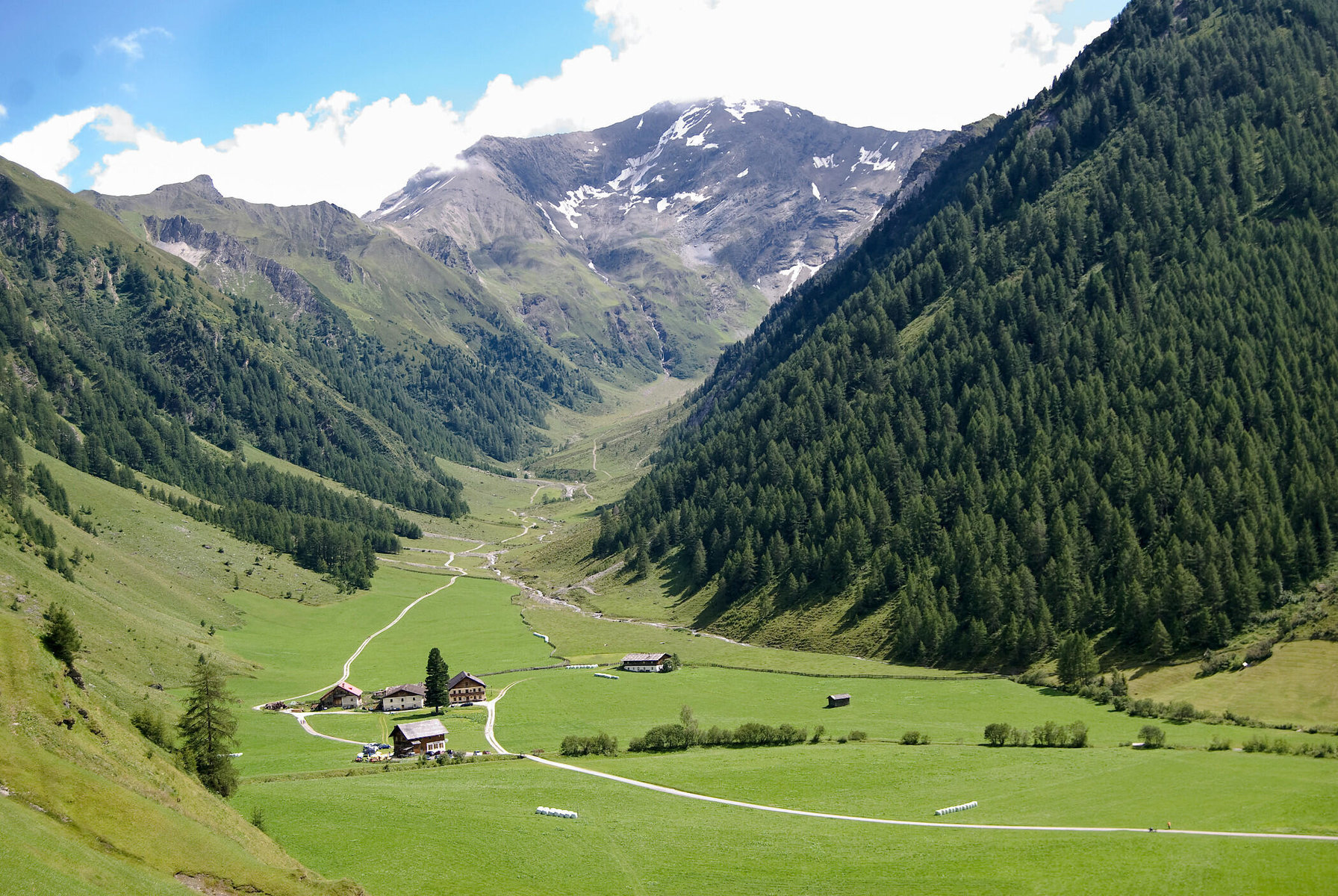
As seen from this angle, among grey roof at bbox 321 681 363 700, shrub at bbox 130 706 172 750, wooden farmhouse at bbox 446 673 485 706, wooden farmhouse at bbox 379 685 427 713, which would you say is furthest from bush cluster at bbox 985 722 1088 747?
grey roof at bbox 321 681 363 700

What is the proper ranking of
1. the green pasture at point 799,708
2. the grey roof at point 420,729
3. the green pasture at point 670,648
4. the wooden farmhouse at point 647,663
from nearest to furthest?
the grey roof at point 420,729 → the green pasture at point 799,708 → the green pasture at point 670,648 → the wooden farmhouse at point 647,663

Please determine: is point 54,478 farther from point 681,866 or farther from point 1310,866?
point 1310,866

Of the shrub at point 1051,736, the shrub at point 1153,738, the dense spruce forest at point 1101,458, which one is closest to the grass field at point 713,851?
the shrub at point 1153,738

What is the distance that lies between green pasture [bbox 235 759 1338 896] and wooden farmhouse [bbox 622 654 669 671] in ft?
205

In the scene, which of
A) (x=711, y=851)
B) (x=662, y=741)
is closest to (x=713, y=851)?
(x=711, y=851)

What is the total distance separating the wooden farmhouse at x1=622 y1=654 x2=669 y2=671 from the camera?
128 meters

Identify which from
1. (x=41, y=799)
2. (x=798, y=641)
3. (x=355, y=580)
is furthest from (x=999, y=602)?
(x=355, y=580)

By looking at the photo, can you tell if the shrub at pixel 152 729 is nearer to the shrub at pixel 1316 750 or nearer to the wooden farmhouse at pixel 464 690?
the wooden farmhouse at pixel 464 690

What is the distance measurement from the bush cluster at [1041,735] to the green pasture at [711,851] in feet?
52.8

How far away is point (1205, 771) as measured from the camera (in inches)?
2462

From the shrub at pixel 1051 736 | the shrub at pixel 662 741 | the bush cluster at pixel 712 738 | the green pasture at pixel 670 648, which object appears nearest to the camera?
the shrub at pixel 1051 736

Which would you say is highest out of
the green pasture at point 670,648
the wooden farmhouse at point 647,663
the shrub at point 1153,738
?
the shrub at point 1153,738

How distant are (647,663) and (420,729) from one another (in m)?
47.9

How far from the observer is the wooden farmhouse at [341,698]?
111 metres
